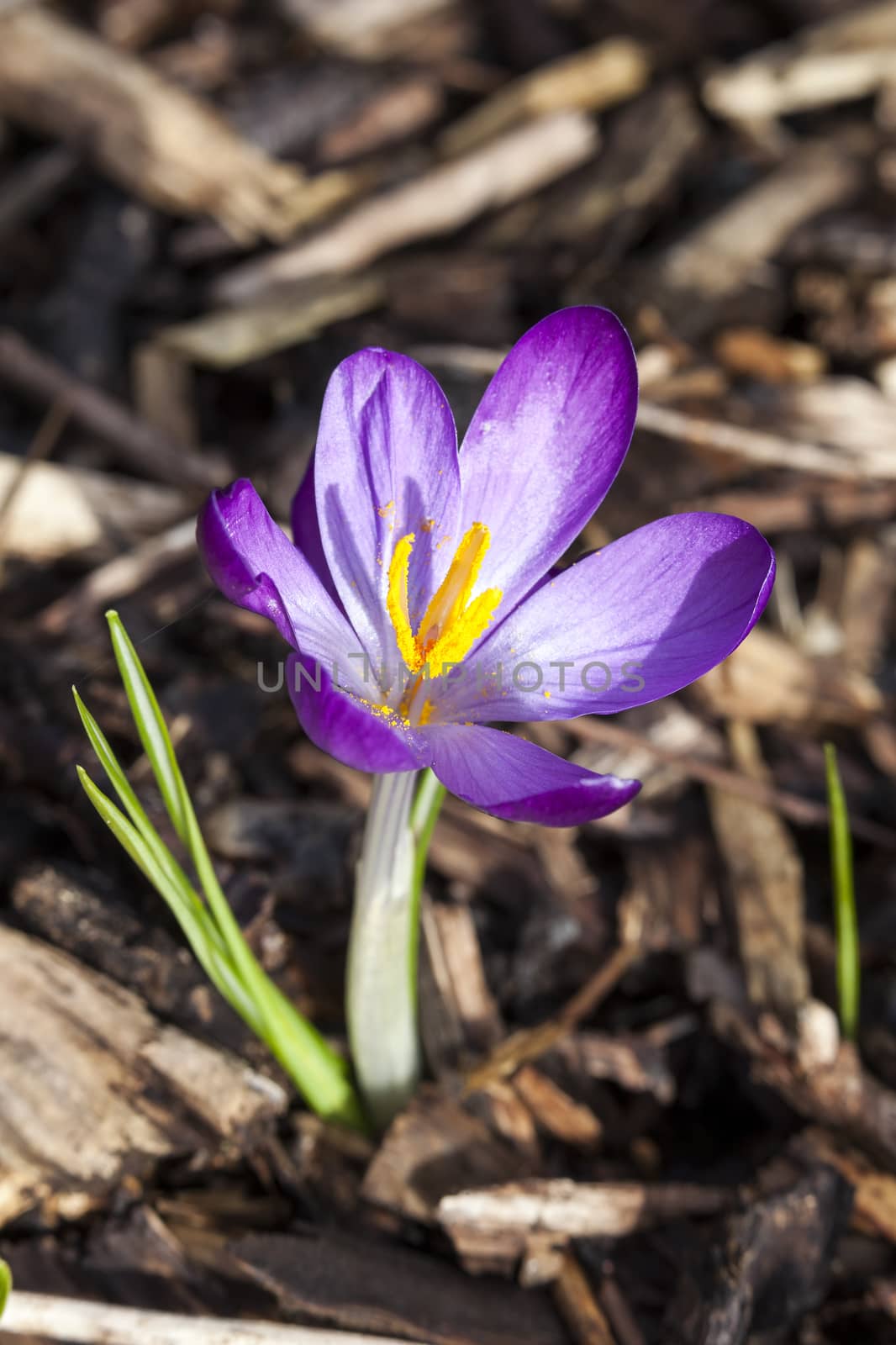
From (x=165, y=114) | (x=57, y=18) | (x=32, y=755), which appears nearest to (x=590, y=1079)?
(x=32, y=755)

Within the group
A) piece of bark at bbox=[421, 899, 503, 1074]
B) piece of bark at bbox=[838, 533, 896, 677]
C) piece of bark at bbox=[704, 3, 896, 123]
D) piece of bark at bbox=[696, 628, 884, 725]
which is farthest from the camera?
piece of bark at bbox=[704, 3, 896, 123]

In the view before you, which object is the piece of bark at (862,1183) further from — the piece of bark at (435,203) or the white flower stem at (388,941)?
the piece of bark at (435,203)

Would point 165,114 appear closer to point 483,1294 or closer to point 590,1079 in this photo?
point 590,1079

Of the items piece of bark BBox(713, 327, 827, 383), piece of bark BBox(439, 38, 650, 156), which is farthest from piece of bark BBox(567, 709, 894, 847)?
piece of bark BBox(439, 38, 650, 156)

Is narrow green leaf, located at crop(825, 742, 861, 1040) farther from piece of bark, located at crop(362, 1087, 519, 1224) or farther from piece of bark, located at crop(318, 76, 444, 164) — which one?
piece of bark, located at crop(318, 76, 444, 164)

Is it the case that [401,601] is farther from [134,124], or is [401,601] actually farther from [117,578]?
[134,124]

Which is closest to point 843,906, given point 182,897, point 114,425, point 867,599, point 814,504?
point 182,897
